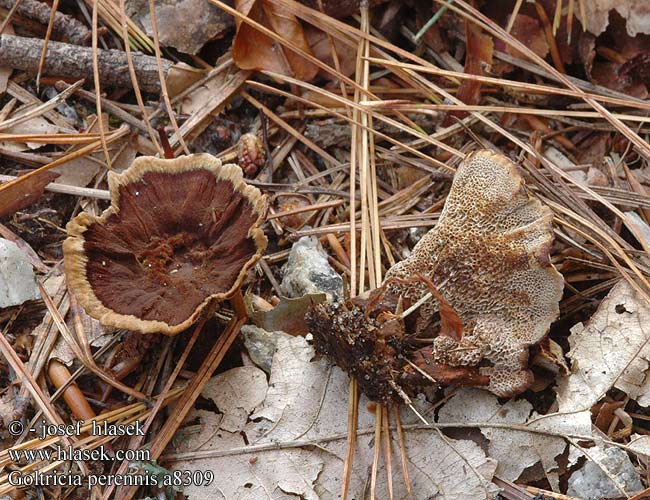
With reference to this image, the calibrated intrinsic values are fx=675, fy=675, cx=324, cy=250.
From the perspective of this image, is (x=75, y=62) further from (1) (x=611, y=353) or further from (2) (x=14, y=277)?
(1) (x=611, y=353)

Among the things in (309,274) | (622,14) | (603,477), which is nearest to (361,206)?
(309,274)

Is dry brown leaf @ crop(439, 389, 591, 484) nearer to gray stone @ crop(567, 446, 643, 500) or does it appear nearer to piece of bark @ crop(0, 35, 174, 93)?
gray stone @ crop(567, 446, 643, 500)

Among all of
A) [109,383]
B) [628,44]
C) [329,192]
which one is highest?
[628,44]

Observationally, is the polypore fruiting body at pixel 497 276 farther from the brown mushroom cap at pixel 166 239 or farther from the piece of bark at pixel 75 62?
the piece of bark at pixel 75 62

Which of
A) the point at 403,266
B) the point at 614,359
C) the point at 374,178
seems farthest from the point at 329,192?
the point at 614,359

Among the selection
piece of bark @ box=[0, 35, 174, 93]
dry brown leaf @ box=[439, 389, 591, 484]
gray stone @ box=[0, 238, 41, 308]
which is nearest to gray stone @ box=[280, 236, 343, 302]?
dry brown leaf @ box=[439, 389, 591, 484]

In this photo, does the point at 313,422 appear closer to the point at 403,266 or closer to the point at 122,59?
the point at 403,266
